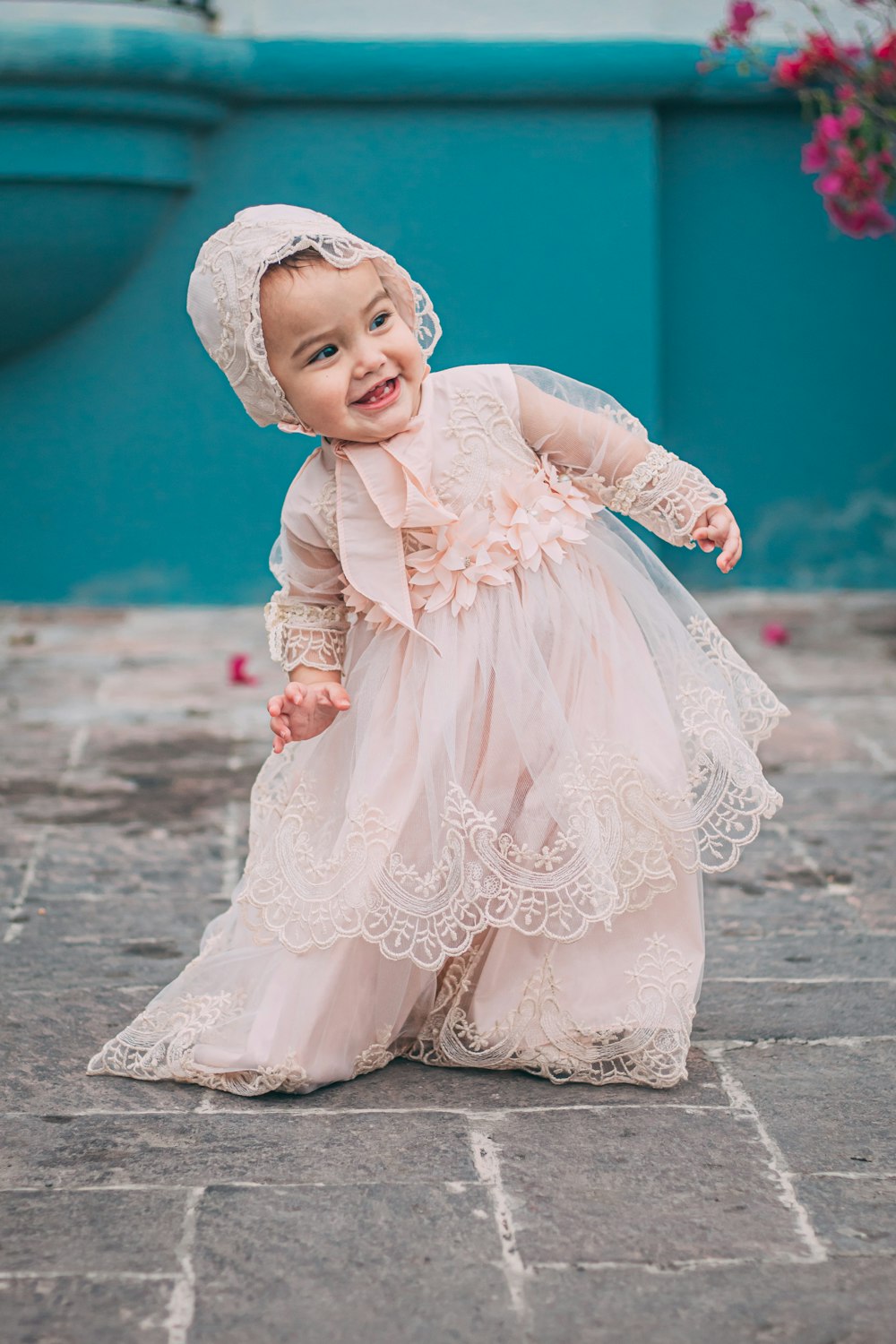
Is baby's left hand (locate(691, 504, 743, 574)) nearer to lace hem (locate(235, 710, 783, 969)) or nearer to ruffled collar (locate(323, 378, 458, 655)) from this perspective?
lace hem (locate(235, 710, 783, 969))

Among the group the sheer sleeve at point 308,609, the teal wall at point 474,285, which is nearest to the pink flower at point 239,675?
the teal wall at point 474,285

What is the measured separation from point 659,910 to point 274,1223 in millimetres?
819

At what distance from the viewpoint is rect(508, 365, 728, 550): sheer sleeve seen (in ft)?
8.23

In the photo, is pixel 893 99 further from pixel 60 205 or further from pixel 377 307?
pixel 377 307

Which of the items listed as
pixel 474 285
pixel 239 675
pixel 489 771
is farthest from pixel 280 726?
Answer: pixel 474 285

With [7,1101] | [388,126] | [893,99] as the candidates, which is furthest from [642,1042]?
[388,126]

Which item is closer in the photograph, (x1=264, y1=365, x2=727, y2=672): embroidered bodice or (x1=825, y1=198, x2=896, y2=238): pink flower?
(x1=264, y1=365, x2=727, y2=672): embroidered bodice

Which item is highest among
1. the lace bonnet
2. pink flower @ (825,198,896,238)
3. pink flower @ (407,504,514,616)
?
pink flower @ (825,198,896,238)

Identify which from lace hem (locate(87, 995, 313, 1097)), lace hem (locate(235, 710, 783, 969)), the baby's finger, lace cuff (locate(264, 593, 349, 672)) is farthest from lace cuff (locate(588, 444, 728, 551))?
lace hem (locate(87, 995, 313, 1097))

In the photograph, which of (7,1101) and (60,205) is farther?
(60,205)

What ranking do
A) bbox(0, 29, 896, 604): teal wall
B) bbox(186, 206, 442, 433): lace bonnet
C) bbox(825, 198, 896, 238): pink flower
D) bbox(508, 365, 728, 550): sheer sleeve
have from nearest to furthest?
bbox(186, 206, 442, 433): lace bonnet < bbox(508, 365, 728, 550): sheer sleeve < bbox(825, 198, 896, 238): pink flower < bbox(0, 29, 896, 604): teal wall

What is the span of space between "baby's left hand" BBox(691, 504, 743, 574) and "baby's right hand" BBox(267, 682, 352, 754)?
61cm

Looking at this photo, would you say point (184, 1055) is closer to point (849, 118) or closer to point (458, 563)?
point (458, 563)

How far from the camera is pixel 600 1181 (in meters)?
2.21
